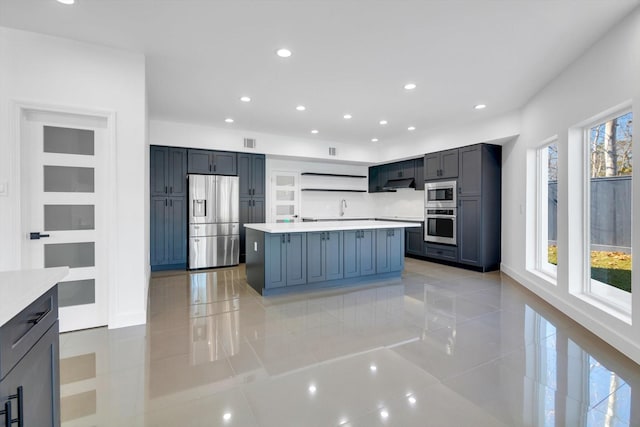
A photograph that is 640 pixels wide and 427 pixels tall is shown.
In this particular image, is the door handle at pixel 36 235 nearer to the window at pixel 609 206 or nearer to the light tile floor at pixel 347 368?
the light tile floor at pixel 347 368

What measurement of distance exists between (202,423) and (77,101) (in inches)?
117

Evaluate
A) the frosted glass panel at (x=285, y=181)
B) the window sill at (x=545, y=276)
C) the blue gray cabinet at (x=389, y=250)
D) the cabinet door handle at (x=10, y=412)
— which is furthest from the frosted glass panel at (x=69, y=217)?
the window sill at (x=545, y=276)

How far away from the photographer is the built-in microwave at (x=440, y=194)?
19.7ft

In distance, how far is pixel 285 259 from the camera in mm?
4141

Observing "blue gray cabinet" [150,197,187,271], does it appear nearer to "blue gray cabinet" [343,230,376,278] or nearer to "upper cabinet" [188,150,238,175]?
"upper cabinet" [188,150,238,175]

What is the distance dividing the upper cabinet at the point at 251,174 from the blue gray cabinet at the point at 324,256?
2.61 meters

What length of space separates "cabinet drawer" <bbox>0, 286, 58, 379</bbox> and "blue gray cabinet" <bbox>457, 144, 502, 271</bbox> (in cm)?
578

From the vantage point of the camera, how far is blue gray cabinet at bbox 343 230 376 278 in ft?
15.2

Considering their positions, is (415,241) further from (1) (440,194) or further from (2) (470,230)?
(2) (470,230)

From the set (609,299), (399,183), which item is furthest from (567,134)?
(399,183)

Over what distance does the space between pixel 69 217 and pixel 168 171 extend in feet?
9.39

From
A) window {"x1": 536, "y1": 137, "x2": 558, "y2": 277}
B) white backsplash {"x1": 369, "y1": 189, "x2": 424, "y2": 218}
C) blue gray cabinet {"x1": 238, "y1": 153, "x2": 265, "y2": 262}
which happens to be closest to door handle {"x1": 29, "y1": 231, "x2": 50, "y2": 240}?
blue gray cabinet {"x1": 238, "y1": 153, "x2": 265, "y2": 262}

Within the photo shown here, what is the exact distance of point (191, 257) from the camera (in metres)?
5.70

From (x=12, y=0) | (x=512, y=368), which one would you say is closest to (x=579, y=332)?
(x=512, y=368)
